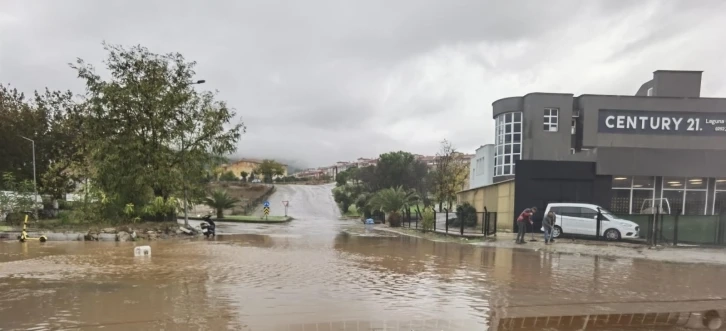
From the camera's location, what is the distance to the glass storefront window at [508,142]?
3812cm

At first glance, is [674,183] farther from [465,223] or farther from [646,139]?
[465,223]

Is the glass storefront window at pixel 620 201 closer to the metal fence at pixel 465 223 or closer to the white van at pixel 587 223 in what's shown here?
the white van at pixel 587 223

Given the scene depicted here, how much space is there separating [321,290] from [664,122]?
28858mm

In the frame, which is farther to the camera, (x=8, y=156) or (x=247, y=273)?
(x=8, y=156)

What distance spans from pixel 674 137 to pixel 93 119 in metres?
33.8

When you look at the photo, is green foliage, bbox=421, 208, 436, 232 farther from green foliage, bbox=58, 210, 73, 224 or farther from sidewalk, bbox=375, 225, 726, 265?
green foliage, bbox=58, 210, 73, 224

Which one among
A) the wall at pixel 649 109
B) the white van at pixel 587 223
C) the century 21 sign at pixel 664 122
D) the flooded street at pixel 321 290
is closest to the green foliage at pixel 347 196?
the wall at pixel 649 109

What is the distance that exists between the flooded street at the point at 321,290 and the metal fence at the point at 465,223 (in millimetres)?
8008

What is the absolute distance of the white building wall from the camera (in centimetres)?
4262

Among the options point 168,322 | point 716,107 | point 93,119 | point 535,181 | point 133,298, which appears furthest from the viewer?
point 716,107

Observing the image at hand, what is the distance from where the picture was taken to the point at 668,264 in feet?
44.9

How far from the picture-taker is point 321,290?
8.38 m

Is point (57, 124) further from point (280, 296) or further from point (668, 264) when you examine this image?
point (668, 264)

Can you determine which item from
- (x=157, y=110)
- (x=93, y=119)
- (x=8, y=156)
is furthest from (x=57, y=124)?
(x=157, y=110)
